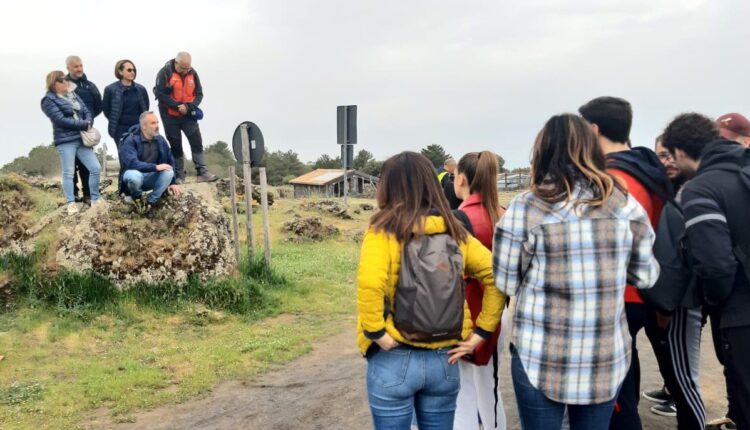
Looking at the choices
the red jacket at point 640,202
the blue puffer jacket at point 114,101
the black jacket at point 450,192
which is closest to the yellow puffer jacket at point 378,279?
the red jacket at point 640,202

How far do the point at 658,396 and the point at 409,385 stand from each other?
9.84 ft

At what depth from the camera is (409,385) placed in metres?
2.65

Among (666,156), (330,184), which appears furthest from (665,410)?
(330,184)

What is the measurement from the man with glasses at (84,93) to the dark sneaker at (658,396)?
7.40 m

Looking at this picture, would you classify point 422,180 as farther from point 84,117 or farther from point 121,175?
point 84,117

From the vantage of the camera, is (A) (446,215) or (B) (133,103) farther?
(B) (133,103)

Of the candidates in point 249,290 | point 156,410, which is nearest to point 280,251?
point 249,290

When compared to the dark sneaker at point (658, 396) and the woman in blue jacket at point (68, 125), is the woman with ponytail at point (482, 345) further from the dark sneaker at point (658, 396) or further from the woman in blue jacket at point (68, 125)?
the woman in blue jacket at point (68, 125)

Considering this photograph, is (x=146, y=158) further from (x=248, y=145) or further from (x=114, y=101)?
(x=248, y=145)

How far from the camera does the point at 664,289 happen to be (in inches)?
119

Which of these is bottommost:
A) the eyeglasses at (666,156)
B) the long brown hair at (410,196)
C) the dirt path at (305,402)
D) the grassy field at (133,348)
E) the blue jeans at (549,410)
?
the dirt path at (305,402)

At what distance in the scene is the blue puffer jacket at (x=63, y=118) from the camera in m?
7.38

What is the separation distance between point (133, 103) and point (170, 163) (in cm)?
122

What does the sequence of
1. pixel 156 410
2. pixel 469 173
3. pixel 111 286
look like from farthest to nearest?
pixel 111 286
pixel 156 410
pixel 469 173
